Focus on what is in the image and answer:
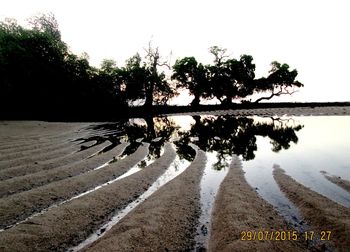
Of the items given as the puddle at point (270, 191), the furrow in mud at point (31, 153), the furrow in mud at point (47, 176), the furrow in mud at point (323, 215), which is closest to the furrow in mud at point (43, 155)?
the furrow in mud at point (31, 153)

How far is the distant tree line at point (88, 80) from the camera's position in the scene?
125 ft

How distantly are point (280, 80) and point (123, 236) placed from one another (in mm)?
60621

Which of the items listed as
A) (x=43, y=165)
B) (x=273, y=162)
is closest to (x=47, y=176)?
(x=43, y=165)

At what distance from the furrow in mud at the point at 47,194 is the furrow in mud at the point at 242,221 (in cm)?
343

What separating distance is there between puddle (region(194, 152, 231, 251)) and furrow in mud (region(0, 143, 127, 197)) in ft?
12.6

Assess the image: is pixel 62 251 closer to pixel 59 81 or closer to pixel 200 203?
pixel 200 203

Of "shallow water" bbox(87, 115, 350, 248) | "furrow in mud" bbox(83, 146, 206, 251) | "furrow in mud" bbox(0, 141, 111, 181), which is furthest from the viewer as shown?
"furrow in mud" bbox(0, 141, 111, 181)

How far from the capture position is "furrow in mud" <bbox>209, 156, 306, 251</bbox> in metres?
4.30

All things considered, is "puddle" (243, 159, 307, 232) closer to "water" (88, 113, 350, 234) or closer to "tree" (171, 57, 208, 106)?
"water" (88, 113, 350, 234)

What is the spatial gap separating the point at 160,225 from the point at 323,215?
2879 mm

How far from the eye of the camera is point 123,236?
460 cm

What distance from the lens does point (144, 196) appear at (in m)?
7.08

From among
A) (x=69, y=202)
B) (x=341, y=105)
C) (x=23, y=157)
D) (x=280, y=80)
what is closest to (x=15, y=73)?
(x=23, y=157)

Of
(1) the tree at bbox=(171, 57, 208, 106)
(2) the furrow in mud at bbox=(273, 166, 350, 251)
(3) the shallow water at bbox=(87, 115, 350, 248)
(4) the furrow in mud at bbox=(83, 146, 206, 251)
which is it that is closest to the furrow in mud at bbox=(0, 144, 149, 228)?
(4) the furrow in mud at bbox=(83, 146, 206, 251)
